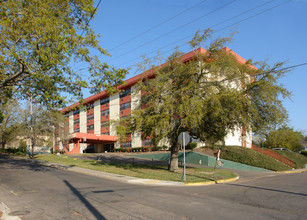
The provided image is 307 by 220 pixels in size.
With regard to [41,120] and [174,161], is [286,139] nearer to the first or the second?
[174,161]

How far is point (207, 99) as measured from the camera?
15836mm

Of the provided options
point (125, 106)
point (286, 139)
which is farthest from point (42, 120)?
point (286, 139)

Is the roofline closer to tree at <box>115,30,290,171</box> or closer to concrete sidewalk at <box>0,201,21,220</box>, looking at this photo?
tree at <box>115,30,290,171</box>

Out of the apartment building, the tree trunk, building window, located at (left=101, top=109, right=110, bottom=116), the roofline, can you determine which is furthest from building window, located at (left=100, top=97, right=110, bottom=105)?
the tree trunk

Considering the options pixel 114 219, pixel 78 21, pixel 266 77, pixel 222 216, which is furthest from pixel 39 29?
pixel 266 77

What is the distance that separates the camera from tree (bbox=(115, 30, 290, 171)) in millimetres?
15891

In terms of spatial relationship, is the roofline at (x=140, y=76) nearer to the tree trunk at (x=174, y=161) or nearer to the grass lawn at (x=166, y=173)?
the grass lawn at (x=166, y=173)

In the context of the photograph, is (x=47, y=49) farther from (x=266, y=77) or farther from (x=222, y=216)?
(x=266, y=77)

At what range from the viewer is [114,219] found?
237 inches

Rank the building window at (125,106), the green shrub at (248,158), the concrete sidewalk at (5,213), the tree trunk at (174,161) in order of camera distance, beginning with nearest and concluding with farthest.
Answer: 1. the concrete sidewalk at (5,213)
2. the tree trunk at (174,161)
3. the green shrub at (248,158)
4. the building window at (125,106)

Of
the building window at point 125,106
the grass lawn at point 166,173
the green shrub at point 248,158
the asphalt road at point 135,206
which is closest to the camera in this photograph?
the asphalt road at point 135,206

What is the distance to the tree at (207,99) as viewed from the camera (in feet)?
52.1

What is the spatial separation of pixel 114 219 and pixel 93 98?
176ft

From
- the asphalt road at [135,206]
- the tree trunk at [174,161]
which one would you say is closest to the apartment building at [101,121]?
the tree trunk at [174,161]
